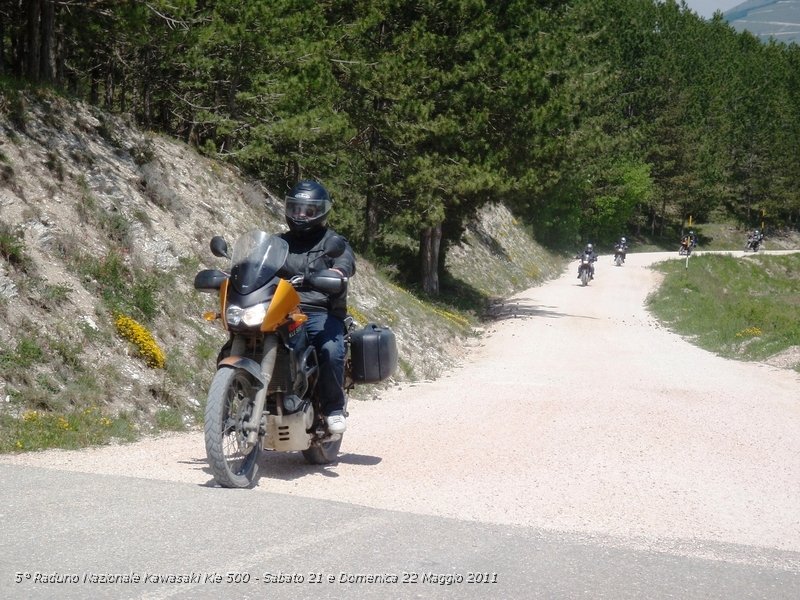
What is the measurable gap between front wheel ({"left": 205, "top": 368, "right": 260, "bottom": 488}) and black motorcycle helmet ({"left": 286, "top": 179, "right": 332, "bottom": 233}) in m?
1.49

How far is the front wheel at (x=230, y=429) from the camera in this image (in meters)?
6.21

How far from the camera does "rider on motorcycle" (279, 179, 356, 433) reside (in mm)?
7391

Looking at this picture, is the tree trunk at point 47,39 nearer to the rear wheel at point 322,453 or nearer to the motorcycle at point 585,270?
the rear wheel at point 322,453

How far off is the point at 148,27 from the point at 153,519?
12.6 metres

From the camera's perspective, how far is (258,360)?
6.71m

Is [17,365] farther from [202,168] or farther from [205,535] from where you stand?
[202,168]

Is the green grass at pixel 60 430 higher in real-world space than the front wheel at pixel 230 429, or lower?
lower

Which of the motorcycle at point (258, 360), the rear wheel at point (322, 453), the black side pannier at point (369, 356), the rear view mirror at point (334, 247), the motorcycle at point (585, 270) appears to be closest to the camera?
the motorcycle at point (258, 360)

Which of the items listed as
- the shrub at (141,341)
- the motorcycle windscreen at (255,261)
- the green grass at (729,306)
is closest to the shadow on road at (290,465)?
the motorcycle windscreen at (255,261)

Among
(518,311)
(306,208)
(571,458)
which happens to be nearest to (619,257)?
(518,311)

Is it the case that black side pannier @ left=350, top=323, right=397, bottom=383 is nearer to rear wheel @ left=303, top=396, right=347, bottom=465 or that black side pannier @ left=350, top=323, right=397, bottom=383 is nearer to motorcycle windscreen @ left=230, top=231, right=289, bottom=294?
rear wheel @ left=303, top=396, right=347, bottom=465

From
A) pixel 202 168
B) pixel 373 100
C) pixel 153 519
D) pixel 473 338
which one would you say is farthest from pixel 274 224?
pixel 153 519

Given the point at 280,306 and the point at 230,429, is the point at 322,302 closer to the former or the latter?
the point at 280,306

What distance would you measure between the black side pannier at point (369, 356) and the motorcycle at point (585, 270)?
3944 centimetres
